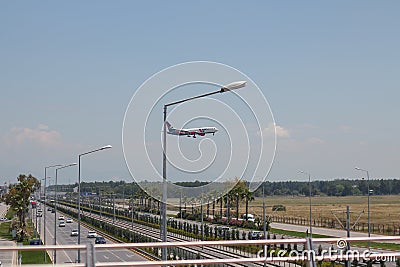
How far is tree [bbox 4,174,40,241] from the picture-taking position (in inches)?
3039

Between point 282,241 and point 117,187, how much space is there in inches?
7407

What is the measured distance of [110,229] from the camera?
7556 cm

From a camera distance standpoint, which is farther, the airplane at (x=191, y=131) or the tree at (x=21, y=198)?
the tree at (x=21, y=198)

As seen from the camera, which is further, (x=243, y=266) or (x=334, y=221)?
(x=334, y=221)

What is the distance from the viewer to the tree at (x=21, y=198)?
77188mm

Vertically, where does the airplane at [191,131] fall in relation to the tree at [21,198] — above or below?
above

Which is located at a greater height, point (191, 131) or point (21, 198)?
point (191, 131)

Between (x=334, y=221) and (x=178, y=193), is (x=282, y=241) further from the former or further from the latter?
(x=334, y=221)

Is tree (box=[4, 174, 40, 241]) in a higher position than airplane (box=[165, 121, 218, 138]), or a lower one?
lower

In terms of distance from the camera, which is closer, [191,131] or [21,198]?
[191,131]

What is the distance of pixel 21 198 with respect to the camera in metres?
78.8

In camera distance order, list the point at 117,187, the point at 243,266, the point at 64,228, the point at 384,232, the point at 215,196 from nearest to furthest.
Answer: the point at 243,266
the point at 215,196
the point at 384,232
the point at 64,228
the point at 117,187

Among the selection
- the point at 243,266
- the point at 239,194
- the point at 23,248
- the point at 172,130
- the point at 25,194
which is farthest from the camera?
the point at 239,194

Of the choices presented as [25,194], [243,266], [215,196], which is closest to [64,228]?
[25,194]
